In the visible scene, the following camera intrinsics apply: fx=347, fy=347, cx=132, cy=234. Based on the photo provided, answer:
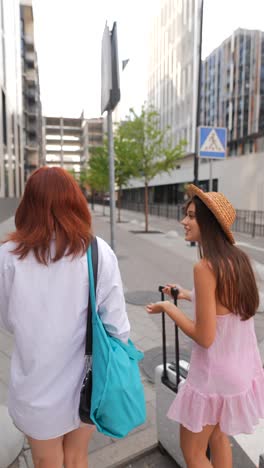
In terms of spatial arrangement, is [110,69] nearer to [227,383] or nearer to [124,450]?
[227,383]

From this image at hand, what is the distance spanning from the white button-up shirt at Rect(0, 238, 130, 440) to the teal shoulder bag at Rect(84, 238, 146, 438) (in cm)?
6

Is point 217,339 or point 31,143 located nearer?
point 217,339

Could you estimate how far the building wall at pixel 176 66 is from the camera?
3419 cm

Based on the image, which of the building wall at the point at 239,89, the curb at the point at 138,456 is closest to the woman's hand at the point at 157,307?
the curb at the point at 138,456

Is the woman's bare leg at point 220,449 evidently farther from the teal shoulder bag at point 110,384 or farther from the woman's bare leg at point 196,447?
the teal shoulder bag at point 110,384

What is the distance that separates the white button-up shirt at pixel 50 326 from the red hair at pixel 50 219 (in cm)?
4

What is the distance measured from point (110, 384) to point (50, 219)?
73 cm

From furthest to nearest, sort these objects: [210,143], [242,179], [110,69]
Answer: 1. [242,179]
2. [210,143]
3. [110,69]

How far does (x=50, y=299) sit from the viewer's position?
4.65 feet

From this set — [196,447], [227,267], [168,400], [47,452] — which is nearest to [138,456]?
[168,400]

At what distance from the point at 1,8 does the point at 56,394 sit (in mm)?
15335

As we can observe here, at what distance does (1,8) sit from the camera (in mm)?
12953

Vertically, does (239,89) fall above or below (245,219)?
above

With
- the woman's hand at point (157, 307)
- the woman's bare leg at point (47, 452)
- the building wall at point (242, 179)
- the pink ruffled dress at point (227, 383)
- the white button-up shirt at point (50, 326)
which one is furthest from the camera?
the building wall at point (242, 179)
